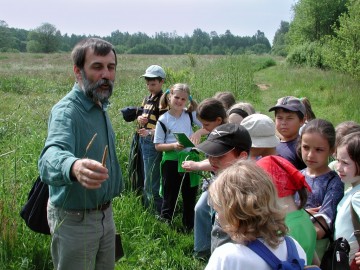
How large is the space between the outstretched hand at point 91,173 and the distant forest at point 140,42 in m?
60.2

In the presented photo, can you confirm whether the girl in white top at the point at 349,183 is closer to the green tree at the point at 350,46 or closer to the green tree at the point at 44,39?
the green tree at the point at 350,46

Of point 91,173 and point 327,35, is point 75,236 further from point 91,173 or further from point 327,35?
point 327,35

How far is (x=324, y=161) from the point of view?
2.79 meters

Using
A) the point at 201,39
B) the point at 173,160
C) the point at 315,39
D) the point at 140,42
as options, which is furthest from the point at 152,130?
the point at 201,39

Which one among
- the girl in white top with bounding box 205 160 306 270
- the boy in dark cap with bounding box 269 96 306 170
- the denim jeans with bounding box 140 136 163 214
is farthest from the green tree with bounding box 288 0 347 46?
the girl in white top with bounding box 205 160 306 270

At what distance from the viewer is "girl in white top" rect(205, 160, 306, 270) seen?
1.48 meters

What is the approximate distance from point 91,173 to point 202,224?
1.83 m

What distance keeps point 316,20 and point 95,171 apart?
40978 mm

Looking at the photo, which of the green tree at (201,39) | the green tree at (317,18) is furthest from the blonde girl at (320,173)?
the green tree at (201,39)

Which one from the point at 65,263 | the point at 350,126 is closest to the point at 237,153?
the point at 65,263

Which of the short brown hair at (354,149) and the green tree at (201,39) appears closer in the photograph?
the short brown hair at (354,149)

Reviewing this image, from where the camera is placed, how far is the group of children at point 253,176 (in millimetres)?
1539

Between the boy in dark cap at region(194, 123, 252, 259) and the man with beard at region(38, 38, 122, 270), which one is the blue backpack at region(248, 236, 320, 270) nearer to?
the boy in dark cap at region(194, 123, 252, 259)

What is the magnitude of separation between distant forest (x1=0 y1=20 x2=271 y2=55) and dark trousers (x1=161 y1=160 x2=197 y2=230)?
189 ft
